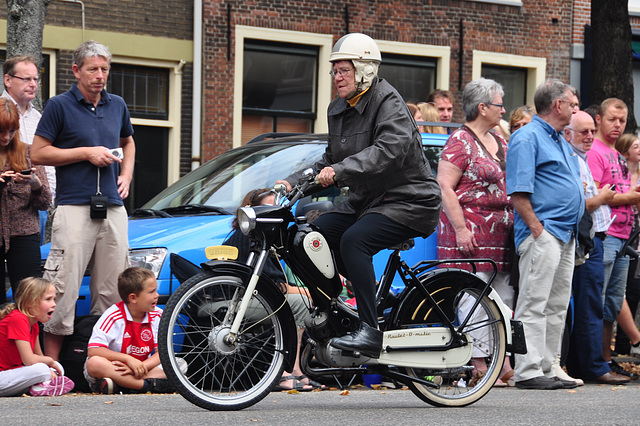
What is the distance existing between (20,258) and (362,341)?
2.87m

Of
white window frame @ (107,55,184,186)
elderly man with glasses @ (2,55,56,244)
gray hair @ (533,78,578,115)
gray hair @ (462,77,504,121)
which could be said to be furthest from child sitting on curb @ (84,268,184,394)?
white window frame @ (107,55,184,186)

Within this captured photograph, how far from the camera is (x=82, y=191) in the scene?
308 inches

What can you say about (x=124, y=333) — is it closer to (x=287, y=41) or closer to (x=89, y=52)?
(x=89, y=52)

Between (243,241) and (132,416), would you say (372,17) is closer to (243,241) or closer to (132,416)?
(243,241)

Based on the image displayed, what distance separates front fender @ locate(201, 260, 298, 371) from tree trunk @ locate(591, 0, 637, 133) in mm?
10109

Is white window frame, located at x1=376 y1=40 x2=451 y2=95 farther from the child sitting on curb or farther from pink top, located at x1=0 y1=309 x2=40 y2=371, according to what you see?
pink top, located at x1=0 y1=309 x2=40 y2=371

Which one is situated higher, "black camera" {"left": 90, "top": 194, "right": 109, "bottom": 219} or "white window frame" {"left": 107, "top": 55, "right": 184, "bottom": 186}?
"white window frame" {"left": 107, "top": 55, "right": 184, "bottom": 186}

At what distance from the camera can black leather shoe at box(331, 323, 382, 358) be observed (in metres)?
6.14

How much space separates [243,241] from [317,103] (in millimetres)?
11737

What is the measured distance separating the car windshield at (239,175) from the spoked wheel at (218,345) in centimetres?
239

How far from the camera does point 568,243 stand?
8391 millimetres

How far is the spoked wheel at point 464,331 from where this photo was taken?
21.5ft

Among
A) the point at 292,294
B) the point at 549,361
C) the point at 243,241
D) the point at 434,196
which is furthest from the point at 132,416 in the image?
the point at 549,361

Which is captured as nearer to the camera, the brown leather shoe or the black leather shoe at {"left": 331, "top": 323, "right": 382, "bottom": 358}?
the black leather shoe at {"left": 331, "top": 323, "right": 382, "bottom": 358}
